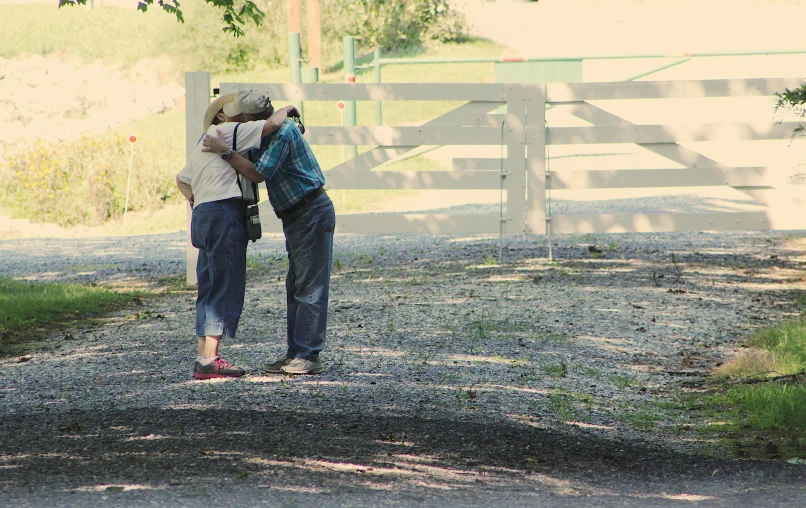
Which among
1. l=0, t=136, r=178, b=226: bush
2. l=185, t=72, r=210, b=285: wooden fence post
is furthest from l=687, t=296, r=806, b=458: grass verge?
l=0, t=136, r=178, b=226: bush

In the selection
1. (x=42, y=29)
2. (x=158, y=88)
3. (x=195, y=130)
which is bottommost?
(x=195, y=130)

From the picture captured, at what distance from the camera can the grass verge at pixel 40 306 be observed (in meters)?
7.56

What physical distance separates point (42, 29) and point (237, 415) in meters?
39.0

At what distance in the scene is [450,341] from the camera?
21.9 feet

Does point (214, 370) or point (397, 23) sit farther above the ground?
point (397, 23)

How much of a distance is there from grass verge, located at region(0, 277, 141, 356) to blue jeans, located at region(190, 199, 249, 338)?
84.4 inches

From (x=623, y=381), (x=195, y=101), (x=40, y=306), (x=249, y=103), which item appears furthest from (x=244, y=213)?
(x=195, y=101)

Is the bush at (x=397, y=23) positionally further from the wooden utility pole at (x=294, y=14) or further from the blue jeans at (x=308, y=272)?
the blue jeans at (x=308, y=272)

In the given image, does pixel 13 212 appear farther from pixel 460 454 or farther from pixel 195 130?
pixel 460 454

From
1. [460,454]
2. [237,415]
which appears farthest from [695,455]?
[237,415]

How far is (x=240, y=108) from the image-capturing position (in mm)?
5363

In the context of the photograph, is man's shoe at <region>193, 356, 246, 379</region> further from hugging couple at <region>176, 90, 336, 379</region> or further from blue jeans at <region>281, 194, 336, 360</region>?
blue jeans at <region>281, 194, 336, 360</region>

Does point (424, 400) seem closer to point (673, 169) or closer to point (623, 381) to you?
point (623, 381)

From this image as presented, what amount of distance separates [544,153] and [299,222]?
4527mm
